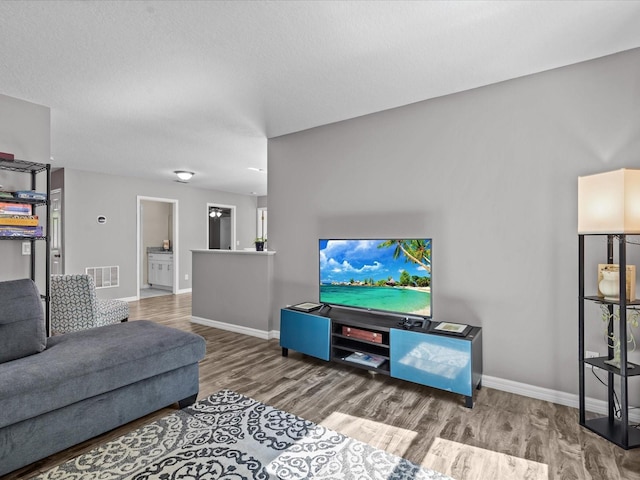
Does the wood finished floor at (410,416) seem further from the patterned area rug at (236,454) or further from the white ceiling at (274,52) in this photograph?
the white ceiling at (274,52)

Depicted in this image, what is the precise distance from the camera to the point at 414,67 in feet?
8.28

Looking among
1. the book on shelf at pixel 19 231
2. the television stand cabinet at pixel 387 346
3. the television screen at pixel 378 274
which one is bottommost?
the television stand cabinet at pixel 387 346

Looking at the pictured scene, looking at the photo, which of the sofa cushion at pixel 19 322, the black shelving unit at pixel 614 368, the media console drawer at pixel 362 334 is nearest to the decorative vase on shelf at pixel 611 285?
the black shelving unit at pixel 614 368

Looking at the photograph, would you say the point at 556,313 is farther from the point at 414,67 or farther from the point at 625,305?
the point at 414,67

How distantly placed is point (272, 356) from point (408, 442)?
179 cm

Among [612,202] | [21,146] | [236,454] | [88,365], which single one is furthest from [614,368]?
[21,146]

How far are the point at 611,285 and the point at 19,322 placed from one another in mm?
3757

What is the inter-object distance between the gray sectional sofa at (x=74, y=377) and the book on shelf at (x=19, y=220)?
2.73ft

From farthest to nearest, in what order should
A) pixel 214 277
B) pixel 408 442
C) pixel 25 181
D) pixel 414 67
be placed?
pixel 214 277 → pixel 25 181 → pixel 414 67 → pixel 408 442

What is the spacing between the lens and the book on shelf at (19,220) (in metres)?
2.85

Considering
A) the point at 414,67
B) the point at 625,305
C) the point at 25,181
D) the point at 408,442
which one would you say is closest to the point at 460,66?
the point at 414,67

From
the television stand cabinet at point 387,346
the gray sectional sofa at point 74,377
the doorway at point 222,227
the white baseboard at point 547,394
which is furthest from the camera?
the doorway at point 222,227

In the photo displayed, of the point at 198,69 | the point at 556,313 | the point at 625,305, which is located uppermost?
the point at 198,69

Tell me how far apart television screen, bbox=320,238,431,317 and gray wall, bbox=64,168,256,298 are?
484cm
